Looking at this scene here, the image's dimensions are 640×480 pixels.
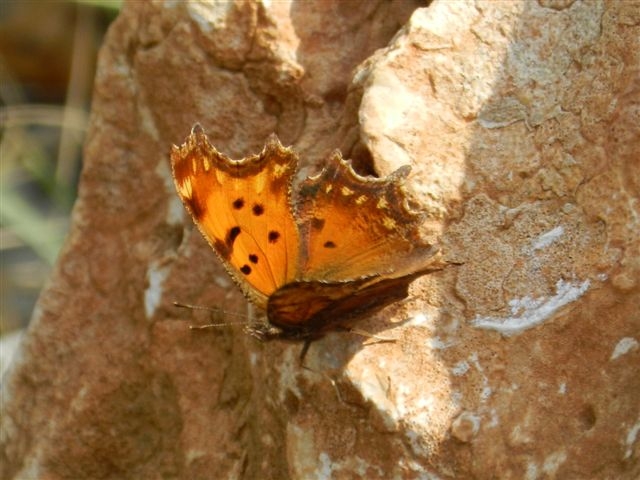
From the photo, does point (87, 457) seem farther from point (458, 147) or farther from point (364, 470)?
point (458, 147)

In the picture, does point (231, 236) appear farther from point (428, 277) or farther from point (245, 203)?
point (428, 277)

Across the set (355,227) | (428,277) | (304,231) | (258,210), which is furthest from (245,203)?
(428,277)

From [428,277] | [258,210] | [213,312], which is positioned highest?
[258,210]

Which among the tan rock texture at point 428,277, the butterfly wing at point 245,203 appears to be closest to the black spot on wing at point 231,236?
the butterfly wing at point 245,203

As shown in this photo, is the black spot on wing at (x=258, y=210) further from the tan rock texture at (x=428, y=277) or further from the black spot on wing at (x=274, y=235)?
the tan rock texture at (x=428, y=277)

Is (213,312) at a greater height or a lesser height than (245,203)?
lesser

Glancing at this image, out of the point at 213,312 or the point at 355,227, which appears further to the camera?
the point at 213,312
